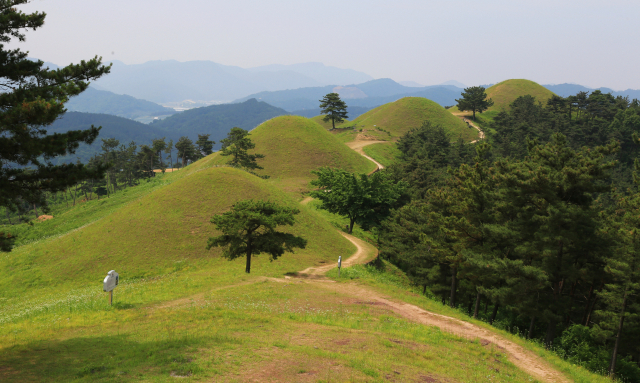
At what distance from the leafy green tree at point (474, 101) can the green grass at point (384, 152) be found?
37.1 m

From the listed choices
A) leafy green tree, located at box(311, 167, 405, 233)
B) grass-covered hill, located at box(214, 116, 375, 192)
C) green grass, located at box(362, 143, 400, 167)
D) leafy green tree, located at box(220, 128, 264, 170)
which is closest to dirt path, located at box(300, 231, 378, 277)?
leafy green tree, located at box(311, 167, 405, 233)

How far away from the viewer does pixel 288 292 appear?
21.8 metres

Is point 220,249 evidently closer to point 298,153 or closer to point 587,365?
point 587,365

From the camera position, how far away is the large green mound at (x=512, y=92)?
124400 millimetres

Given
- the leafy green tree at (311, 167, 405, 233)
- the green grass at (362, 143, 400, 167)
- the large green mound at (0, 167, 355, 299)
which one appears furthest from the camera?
the green grass at (362, 143, 400, 167)

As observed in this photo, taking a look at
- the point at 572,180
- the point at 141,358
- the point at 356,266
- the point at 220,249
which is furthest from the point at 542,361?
the point at 220,249

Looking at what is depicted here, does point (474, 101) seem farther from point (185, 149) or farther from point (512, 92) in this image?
point (185, 149)

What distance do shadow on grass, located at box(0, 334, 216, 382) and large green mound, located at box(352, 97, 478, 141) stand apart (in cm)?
9045

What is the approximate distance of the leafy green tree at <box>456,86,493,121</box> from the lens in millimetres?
111750

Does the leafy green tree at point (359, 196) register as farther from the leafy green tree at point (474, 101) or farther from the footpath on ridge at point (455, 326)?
the leafy green tree at point (474, 101)

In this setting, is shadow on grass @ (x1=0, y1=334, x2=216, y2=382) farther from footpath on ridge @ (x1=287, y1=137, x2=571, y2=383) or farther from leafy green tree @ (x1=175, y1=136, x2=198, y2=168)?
leafy green tree @ (x1=175, y1=136, x2=198, y2=168)

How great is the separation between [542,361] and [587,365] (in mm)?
9701

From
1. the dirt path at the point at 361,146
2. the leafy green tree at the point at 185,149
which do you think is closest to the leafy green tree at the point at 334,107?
the dirt path at the point at 361,146

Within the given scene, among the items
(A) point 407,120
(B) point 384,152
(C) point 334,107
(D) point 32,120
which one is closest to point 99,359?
(D) point 32,120
